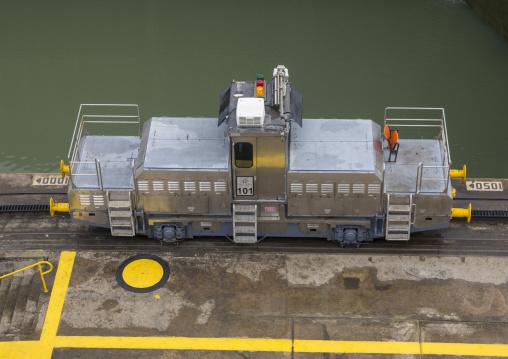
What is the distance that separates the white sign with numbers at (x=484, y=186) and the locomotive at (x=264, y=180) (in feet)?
7.11

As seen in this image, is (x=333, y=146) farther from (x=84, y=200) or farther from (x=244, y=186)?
(x=84, y=200)

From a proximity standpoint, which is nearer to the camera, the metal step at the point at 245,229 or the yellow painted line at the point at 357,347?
the yellow painted line at the point at 357,347

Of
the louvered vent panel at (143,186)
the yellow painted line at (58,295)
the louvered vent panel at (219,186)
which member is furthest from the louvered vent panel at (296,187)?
the yellow painted line at (58,295)

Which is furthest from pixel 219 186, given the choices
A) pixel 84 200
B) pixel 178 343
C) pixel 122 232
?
pixel 178 343

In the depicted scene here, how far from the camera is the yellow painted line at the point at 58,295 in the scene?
16.5 m

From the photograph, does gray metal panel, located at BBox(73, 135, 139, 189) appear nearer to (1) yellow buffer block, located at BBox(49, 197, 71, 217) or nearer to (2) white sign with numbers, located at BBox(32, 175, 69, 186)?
(1) yellow buffer block, located at BBox(49, 197, 71, 217)

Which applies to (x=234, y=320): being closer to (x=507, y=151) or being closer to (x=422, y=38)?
(x=507, y=151)

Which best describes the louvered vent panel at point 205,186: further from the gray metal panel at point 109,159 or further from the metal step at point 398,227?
the metal step at point 398,227

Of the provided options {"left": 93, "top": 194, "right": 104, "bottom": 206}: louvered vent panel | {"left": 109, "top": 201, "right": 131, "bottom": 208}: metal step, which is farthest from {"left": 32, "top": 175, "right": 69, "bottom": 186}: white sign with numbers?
{"left": 109, "top": 201, "right": 131, "bottom": 208}: metal step

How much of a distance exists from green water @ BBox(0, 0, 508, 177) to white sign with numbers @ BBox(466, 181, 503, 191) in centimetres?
304

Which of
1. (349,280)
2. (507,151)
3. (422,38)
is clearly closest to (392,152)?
(349,280)

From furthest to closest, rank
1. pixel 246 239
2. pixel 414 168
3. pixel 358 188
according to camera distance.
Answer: pixel 414 168 → pixel 246 239 → pixel 358 188

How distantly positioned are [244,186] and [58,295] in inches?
191

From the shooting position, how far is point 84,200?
18.1 meters
